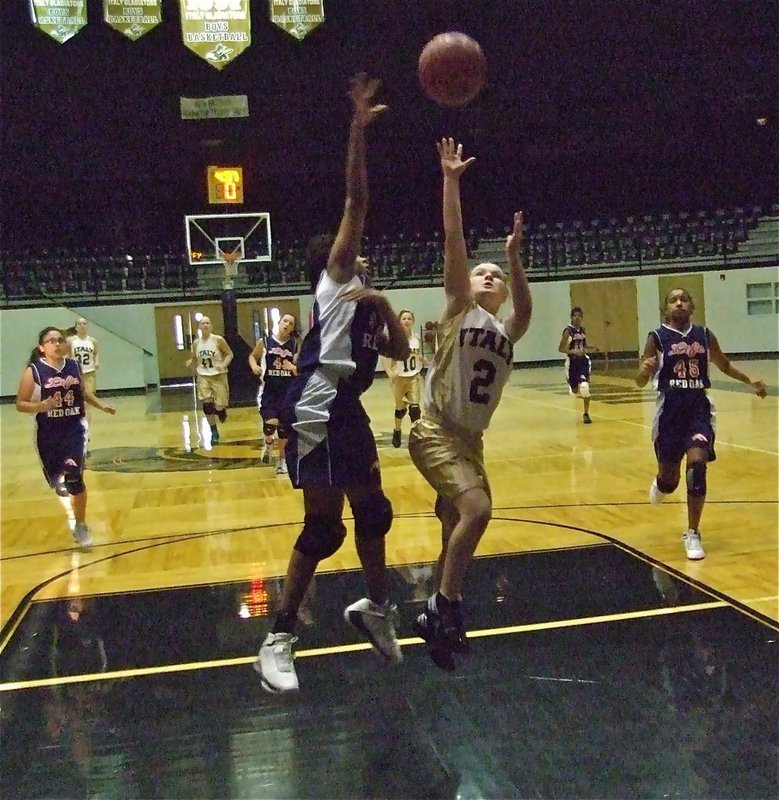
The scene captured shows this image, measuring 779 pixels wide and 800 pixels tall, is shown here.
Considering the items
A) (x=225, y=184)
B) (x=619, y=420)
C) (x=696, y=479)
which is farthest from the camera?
(x=225, y=184)

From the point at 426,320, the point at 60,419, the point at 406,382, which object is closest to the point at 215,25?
the point at 406,382

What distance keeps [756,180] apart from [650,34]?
7.28m

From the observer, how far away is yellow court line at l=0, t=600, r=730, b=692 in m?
3.86

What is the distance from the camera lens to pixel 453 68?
3.78 m

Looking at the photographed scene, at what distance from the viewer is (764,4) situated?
706 inches

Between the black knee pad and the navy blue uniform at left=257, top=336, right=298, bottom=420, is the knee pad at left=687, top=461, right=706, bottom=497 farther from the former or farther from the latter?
the navy blue uniform at left=257, top=336, right=298, bottom=420

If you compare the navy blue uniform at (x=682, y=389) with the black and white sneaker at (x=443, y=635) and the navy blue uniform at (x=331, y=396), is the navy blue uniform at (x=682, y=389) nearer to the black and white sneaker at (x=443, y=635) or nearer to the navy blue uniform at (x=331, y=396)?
the black and white sneaker at (x=443, y=635)

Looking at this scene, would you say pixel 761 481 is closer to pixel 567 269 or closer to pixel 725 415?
pixel 725 415

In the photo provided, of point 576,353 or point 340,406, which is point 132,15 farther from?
point 340,406

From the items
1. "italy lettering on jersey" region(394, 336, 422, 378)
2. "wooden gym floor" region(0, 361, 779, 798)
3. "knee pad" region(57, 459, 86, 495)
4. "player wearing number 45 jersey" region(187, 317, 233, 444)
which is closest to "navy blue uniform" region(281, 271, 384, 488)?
"wooden gym floor" region(0, 361, 779, 798)

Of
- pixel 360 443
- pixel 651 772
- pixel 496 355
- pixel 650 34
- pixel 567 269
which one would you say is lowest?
pixel 651 772

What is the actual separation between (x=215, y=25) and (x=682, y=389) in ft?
33.6


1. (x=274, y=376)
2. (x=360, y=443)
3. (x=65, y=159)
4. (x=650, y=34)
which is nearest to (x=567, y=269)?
(x=650, y=34)

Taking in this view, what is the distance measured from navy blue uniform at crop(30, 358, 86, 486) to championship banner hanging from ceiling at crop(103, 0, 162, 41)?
881 cm
